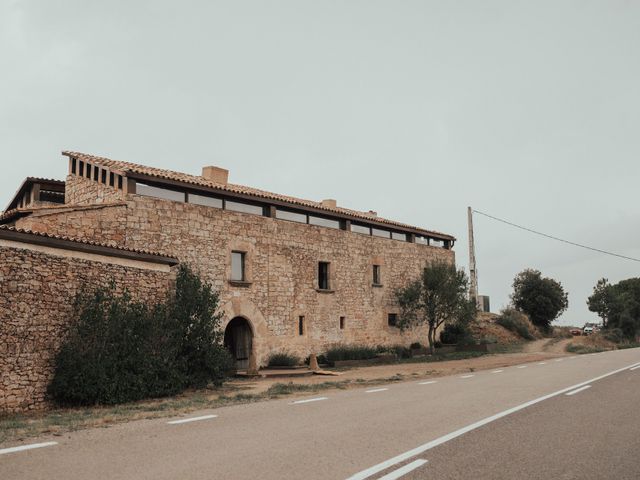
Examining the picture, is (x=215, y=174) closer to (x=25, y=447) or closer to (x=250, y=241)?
(x=250, y=241)

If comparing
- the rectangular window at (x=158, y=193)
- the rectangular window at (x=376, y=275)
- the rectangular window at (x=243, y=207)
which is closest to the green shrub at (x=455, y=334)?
the rectangular window at (x=376, y=275)

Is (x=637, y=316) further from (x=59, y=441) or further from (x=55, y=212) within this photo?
(x=59, y=441)

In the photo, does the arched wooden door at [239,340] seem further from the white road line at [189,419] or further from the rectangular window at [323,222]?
the white road line at [189,419]

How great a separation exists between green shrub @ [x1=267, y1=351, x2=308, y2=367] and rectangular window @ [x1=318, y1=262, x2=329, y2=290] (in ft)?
13.9

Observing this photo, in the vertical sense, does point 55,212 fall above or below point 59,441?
above

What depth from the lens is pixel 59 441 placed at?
678cm

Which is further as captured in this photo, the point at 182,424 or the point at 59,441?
the point at 182,424

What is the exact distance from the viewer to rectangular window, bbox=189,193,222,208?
2127cm

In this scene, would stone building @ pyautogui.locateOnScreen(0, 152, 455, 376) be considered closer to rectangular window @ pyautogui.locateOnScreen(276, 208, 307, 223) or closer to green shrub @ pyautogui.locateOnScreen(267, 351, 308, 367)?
rectangular window @ pyautogui.locateOnScreen(276, 208, 307, 223)

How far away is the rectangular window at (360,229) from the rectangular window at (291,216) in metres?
3.57

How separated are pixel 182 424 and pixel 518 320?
39.7m

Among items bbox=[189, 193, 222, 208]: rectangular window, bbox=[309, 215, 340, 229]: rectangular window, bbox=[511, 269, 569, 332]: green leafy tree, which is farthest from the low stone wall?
bbox=[511, 269, 569, 332]: green leafy tree

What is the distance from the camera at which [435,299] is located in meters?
30.3

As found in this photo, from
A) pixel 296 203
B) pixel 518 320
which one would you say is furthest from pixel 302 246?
pixel 518 320
